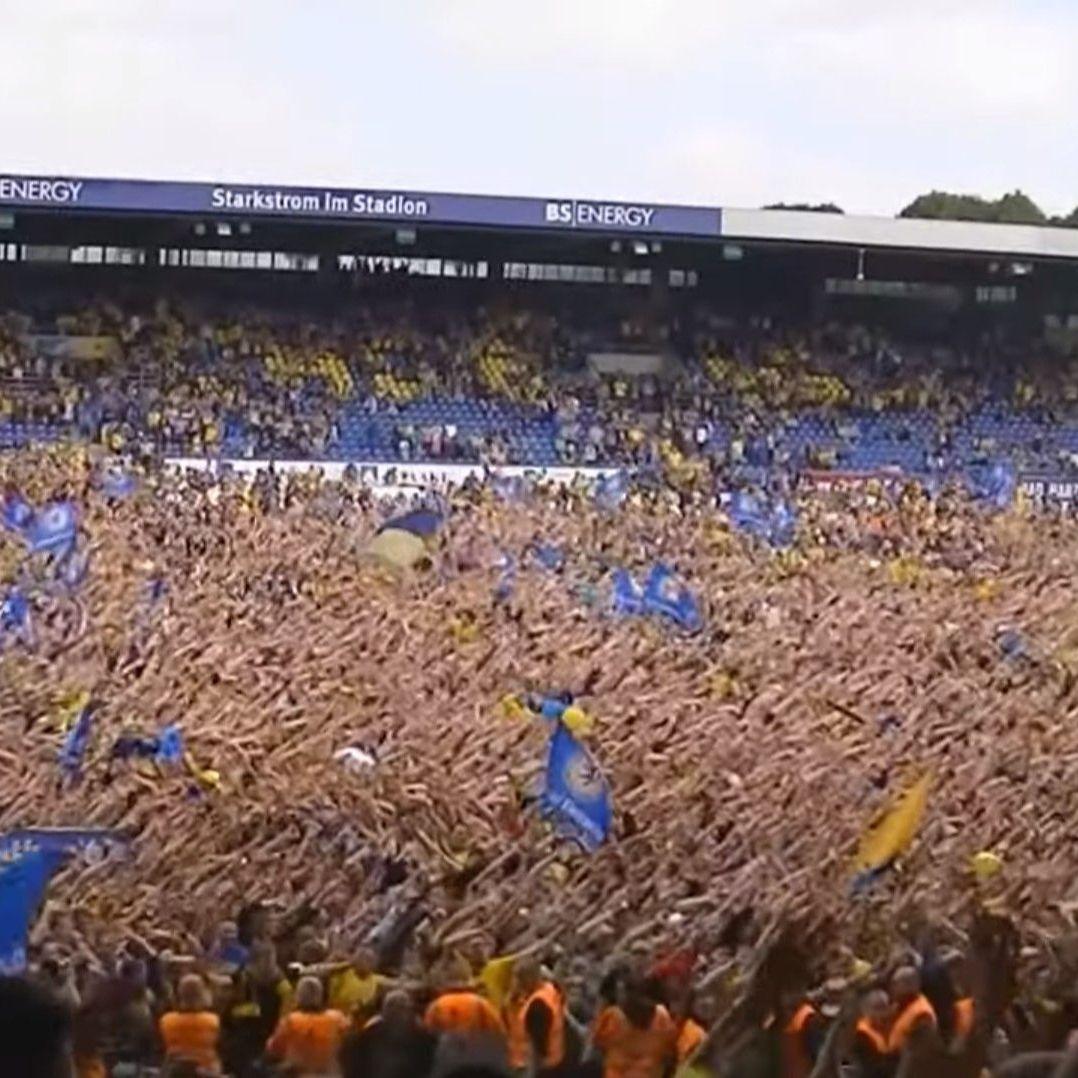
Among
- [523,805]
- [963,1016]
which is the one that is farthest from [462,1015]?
[523,805]

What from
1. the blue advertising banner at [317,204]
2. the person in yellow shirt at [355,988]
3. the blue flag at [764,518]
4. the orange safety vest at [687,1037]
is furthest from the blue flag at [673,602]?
the blue advertising banner at [317,204]

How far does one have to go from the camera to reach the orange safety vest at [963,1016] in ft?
20.8

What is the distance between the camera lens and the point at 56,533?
70.2ft

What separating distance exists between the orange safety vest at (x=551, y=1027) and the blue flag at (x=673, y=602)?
12251 millimetres

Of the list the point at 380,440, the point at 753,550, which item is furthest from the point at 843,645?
the point at 380,440

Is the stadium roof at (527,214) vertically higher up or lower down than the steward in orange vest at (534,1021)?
higher up

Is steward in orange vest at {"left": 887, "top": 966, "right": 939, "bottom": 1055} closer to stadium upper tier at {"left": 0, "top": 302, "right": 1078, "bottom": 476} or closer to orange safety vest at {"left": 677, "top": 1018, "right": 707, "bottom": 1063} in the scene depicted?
orange safety vest at {"left": 677, "top": 1018, "right": 707, "bottom": 1063}

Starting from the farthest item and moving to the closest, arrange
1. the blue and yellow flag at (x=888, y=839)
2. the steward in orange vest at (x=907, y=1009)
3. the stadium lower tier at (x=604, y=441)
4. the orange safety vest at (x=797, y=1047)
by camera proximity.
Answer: the stadium lower tier at (x=604, y=441) → the blue and yellow flag at (x=888, y=839) → the steward in orange vest at (x=907, y=1009) → the orange safety vest at (x=797, y=1047)

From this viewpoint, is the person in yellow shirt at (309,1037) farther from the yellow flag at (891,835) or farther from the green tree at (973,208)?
the green tree at (973,208)

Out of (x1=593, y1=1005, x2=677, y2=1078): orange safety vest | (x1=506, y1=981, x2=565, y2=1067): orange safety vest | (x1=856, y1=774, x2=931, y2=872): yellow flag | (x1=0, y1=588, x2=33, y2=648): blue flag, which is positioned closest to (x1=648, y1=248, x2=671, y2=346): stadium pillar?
(x1=0, y1=588, x2=33, y2=648): blue flag

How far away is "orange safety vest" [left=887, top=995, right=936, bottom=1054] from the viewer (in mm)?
6543

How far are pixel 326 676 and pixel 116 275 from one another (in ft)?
108

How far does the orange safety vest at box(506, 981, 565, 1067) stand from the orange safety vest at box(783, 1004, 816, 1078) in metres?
0.54

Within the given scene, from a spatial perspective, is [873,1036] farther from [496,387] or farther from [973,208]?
[973,208]
